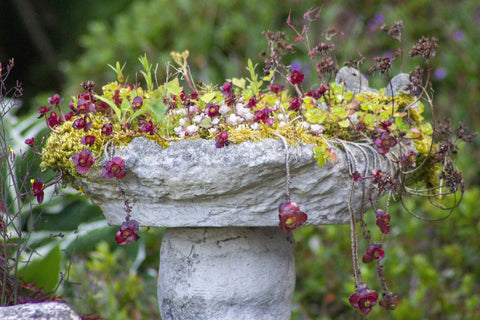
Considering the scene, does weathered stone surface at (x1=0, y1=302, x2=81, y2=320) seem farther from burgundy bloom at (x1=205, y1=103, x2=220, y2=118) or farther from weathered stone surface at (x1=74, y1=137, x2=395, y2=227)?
burgundy bloom at (x1=205, y1=103, x2=220, y2=118)

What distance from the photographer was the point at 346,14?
155 inches

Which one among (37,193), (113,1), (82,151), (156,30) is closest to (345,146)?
(82,151)

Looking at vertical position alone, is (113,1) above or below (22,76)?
above

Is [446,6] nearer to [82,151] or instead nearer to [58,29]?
[82,151]

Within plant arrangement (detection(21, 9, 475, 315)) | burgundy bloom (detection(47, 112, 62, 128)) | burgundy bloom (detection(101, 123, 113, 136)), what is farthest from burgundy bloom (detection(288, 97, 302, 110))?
burgundy bloom (detection(47, 112, 62, 128))

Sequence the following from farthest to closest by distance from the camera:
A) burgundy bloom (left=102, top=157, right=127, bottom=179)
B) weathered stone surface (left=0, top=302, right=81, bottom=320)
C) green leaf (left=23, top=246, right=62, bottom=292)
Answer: green leaf (left=23, top=246, right=62, bottom=292), burgundy bloom (left=102, top=157, right=127, bottom=179), weathered stone surface (left=0, top=302, right=81, bottom=320)

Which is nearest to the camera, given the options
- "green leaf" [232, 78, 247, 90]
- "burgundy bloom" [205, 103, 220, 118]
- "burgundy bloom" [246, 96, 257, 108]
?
"burgundy bloom" [205, 103, 220, 118]

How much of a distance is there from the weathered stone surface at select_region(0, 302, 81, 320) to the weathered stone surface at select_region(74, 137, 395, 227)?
327 millimetres

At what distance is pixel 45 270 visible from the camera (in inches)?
74.8

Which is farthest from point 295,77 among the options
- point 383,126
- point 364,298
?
point 364,298

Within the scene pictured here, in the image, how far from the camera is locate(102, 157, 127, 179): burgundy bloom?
1.30m

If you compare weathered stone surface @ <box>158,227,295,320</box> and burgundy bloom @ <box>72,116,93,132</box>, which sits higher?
burgundy bloom @ <box>72,116,93,132</box>

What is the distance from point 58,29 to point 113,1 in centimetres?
86

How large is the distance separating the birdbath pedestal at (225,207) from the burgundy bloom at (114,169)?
4cm
